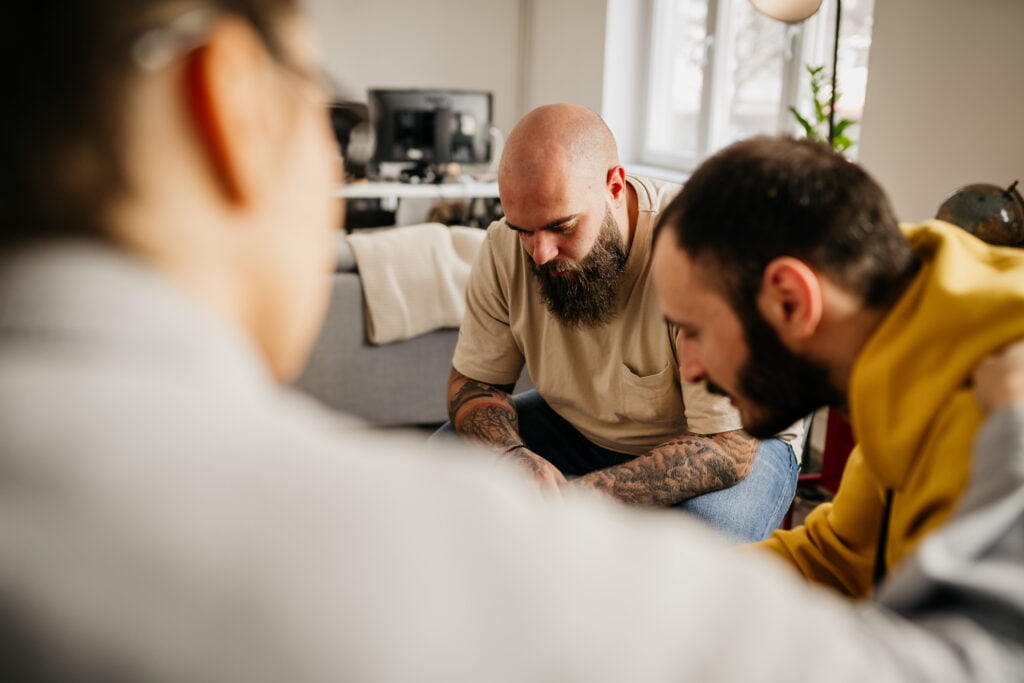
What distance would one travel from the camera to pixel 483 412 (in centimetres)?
194

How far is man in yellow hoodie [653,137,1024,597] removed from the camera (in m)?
0.81

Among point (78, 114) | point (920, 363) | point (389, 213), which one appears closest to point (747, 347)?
point (920, 363)

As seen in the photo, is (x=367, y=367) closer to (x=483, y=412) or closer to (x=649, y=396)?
(x=483, y=412)

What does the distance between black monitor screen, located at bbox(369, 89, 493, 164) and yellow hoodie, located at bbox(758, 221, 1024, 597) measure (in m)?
4.72

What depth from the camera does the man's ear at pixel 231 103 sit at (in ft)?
1.34

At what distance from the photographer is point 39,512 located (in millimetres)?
336

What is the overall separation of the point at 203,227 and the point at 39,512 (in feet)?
0.51

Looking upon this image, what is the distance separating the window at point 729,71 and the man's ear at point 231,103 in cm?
A: 353

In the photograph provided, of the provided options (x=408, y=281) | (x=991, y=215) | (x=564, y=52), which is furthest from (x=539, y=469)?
(x=564, y=52)

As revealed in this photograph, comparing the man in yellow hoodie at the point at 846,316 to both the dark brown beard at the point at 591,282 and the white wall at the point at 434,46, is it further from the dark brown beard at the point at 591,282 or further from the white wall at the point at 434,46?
the white wall at the point at 434,46

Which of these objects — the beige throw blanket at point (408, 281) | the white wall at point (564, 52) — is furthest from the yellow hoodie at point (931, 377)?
the white wall at point (564, 52)

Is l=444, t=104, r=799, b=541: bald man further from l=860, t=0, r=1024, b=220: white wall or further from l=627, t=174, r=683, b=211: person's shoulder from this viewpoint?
l=860, t=0, r=1024, b=220: white wall

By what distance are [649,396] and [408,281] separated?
1317 mm

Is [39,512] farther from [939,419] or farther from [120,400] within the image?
[939,419]
